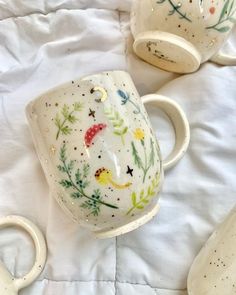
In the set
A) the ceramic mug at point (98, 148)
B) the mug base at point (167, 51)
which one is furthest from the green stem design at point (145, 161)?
the mug base at point (167, 51)

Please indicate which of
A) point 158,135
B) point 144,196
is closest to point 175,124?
point 158,135

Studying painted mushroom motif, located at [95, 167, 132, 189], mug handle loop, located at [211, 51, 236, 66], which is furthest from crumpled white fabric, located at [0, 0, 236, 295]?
painted mushroom motif, located at [95, 167, 132, 189]

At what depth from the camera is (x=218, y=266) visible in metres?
0.50

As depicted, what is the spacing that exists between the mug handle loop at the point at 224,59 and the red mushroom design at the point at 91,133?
7.9 inches

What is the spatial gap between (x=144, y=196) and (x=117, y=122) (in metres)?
0.08

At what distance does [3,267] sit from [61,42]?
26 cm

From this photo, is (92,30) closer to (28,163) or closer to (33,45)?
(33,45)

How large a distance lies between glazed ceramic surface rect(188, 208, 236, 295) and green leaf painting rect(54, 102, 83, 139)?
0.17 m

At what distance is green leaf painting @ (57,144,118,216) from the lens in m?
0.50

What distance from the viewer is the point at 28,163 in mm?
607

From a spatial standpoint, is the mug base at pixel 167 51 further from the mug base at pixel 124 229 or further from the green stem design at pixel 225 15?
the mug base at pixel 124 229

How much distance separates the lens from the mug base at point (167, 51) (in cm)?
57

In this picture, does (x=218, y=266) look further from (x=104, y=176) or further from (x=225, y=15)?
(x=225, y=15)

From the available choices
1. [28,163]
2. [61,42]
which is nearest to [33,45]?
[61,42]
